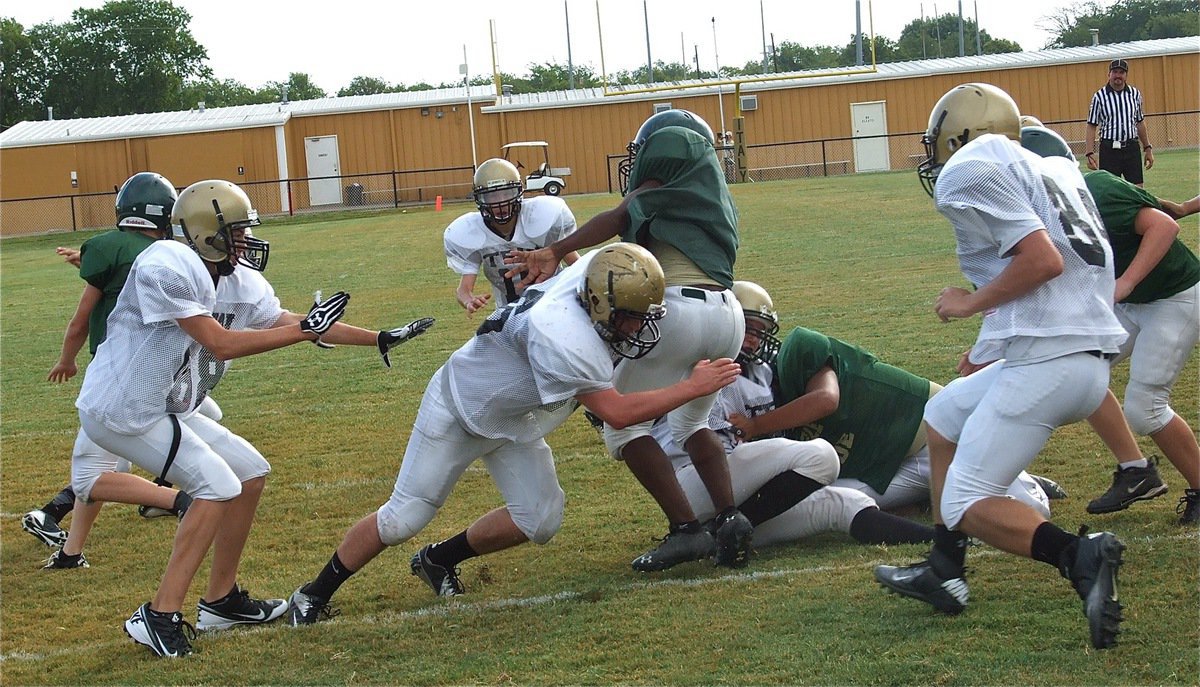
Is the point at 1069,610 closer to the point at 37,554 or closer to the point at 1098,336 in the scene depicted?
the point at 1098,336

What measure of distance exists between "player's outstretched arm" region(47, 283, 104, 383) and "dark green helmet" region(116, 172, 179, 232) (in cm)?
39

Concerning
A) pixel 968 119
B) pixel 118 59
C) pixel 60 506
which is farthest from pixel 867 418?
pixel 118 59

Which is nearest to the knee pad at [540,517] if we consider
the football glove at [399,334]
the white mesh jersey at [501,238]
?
the football glove at [399,334]

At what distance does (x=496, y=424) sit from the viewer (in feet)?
14.6

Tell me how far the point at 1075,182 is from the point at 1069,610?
1.33 m

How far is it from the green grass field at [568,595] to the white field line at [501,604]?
1 cm

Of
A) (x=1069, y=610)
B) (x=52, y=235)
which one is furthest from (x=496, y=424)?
(x=52, y=235)

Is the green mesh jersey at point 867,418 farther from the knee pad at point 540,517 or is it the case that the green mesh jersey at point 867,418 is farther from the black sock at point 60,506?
the black sock at point 60,506

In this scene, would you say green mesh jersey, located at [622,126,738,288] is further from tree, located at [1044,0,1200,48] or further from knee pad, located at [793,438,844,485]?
tree, located at [1044,0,1200,48]

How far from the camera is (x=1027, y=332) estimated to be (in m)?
3.69

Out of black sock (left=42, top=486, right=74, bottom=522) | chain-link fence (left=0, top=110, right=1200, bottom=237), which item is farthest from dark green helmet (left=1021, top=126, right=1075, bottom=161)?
chain-link fence (left=0, top=110, right=1200, bottom=237)

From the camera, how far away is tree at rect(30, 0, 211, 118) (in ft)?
200

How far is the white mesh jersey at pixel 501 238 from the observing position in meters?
6.51

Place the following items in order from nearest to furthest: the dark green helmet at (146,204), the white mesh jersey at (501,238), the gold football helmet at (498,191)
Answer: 1. the dark green helmet at (146,204)
2. the gold football helmet at (498,191)
3. the white mesh jersey at (501,238)
